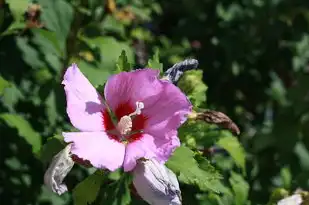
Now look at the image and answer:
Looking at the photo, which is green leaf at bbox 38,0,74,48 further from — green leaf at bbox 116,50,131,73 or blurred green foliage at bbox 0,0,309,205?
green leaf at bbox 116,50,131,73

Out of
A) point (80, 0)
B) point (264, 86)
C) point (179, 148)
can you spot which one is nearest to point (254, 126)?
point (264, 86)

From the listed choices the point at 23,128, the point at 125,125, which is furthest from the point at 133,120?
the point at 23,128

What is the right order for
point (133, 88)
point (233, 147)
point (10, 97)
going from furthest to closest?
point (10, 97) → point (233, 147) → point (133, 88)

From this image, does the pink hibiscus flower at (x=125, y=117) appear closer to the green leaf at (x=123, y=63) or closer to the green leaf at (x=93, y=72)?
the green leaf at (x=123, y=63)

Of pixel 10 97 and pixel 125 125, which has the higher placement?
pixel 125 125

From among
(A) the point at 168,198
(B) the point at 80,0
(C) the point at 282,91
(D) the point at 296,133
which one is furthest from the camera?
(C) the point at 282,91

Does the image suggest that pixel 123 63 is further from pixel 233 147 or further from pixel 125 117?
pixel 233 147

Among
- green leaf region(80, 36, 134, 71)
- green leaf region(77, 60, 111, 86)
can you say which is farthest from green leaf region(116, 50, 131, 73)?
green leaf region(80, 36, 134, 71)

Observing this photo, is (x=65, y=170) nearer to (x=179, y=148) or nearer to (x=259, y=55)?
(x=179, y=148)
